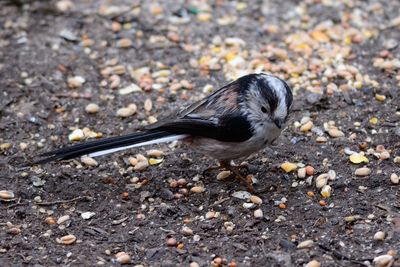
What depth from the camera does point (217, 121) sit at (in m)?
4.27

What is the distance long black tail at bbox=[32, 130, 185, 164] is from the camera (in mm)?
4195

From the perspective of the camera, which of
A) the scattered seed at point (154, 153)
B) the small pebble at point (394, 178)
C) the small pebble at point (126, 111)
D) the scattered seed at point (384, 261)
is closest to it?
the scattered seed at point (384, 261)

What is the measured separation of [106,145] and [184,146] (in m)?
0.80

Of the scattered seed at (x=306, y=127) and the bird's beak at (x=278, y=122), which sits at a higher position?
the bird's beak at (x=278, y=122)

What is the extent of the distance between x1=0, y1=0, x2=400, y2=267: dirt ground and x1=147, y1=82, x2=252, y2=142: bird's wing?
40 centimetres

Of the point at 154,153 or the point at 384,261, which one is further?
the point at 154,153

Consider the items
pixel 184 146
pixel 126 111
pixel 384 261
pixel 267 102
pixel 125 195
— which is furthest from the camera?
pixel 126 111

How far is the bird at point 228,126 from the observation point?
4.19 meters

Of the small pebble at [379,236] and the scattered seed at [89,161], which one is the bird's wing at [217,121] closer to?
the scattered seed at [89,161]

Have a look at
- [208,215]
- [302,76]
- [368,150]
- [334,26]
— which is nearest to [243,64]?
[302,76]

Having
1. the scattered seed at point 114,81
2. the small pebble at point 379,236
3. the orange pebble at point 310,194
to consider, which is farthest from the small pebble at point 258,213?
the scattered seed at point 114,81

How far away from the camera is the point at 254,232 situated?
13.1 ft

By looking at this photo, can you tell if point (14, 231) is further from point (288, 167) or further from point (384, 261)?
point (384, 261)

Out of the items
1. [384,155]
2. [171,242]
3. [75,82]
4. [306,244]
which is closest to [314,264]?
[306,244]
